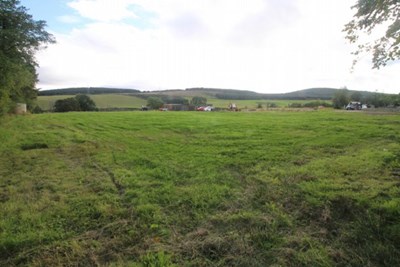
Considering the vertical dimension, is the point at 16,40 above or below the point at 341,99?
above

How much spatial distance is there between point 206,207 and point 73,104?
226ft

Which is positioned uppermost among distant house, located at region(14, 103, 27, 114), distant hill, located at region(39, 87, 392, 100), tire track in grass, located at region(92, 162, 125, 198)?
distant hill, located at region(39, 87, 392, 100)

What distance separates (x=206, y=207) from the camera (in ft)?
18.2

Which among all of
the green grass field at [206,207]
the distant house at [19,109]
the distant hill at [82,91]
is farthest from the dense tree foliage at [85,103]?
the green grass field at [206,207]

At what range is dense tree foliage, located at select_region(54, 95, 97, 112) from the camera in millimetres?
63906

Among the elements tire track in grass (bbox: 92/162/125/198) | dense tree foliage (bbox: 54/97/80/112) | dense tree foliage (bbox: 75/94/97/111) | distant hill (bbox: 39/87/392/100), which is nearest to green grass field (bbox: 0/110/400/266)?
tire track in grass (bbox: 92/162/125/198)

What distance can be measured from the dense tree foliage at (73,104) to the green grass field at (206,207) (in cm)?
6026

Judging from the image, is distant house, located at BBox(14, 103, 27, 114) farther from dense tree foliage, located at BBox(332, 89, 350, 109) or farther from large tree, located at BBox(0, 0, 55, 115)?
dense tree foliage, located at BBox(332, 89, 350, 109)

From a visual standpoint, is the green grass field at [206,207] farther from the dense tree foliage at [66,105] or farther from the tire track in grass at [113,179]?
the dense tree foliage at [66,105]

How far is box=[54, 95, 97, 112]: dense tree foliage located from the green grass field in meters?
60.3

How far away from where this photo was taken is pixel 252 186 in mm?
6566

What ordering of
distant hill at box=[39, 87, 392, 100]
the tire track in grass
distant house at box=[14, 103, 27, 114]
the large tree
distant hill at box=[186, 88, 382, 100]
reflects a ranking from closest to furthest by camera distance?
the tire track in grass < the large tree < distant house at box=[14, 103, 27, 114] < distant hill at box=[39, 87, 392, 100] < distant hill at box=[186, 88, 382, 100]

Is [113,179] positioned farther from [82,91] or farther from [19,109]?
[82,91]

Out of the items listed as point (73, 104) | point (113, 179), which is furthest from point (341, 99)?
point (113, 179)
